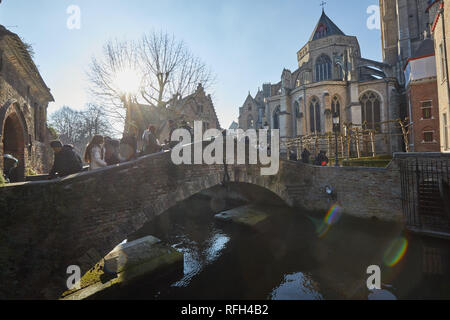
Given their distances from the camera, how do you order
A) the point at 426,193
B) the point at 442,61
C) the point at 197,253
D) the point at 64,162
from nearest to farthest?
the point at 64,162 < the point at 197,253 < the point at 426,193 < the point at 442,61

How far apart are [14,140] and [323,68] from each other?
35.0 meters

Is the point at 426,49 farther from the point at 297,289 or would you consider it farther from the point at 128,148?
the point at 128,148

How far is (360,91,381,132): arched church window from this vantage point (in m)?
26.8

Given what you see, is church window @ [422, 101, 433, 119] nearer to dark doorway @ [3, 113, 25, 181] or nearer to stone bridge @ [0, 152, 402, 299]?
stone bridge @ [0, 152, 402, 299]

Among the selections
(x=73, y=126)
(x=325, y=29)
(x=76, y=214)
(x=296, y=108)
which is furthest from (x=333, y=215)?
(x=73, y=126)

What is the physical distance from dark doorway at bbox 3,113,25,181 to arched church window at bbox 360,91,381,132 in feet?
104

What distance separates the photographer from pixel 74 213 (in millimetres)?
4773

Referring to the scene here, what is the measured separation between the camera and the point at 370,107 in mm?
27203

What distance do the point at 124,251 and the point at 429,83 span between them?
82.8ft

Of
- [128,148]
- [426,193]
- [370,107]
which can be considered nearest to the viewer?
[128,148]

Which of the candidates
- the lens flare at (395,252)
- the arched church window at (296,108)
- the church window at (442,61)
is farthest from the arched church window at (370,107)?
the lens flare at (395,252)

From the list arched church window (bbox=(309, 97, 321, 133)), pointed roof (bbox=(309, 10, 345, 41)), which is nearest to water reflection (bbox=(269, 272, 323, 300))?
arched church window (bbox=(309, 97, 321, 133))

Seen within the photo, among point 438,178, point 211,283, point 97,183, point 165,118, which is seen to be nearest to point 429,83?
point 438,178

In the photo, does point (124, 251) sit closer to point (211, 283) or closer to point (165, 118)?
point (211, 283)
